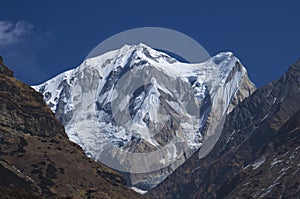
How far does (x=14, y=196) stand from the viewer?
126688mm

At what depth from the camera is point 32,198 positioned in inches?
4921

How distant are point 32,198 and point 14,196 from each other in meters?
3.85
